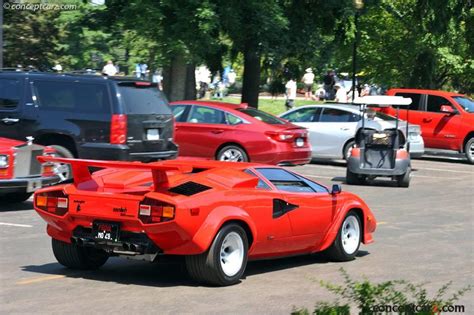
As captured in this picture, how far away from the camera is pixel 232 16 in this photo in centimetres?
2480

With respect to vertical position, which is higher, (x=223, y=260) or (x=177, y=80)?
(x=177, y=80)

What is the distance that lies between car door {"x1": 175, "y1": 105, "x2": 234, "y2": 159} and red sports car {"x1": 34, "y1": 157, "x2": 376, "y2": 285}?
10.4 meters

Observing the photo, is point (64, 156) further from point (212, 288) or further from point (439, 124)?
point (439, 124)

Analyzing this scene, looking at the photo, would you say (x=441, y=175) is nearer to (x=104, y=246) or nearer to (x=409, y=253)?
(x=409, y=253)

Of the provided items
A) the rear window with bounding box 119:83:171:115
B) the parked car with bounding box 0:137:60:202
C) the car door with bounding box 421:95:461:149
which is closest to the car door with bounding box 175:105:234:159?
the rear window with bounding box 119:83:171:115

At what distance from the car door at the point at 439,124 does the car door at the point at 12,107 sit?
14.1m

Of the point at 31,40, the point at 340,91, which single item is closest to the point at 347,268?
the point at 31,40

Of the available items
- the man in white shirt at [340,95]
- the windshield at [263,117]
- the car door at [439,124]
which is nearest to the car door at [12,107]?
the windshield at [263,117]

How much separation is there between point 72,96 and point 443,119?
1380 cm

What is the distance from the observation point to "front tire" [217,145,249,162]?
2053 centimetres

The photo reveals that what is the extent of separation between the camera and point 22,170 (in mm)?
14352

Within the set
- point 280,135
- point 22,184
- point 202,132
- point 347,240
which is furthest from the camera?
point 202,132

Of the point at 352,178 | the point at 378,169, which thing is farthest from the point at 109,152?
the point at 378,169

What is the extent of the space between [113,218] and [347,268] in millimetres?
2888
